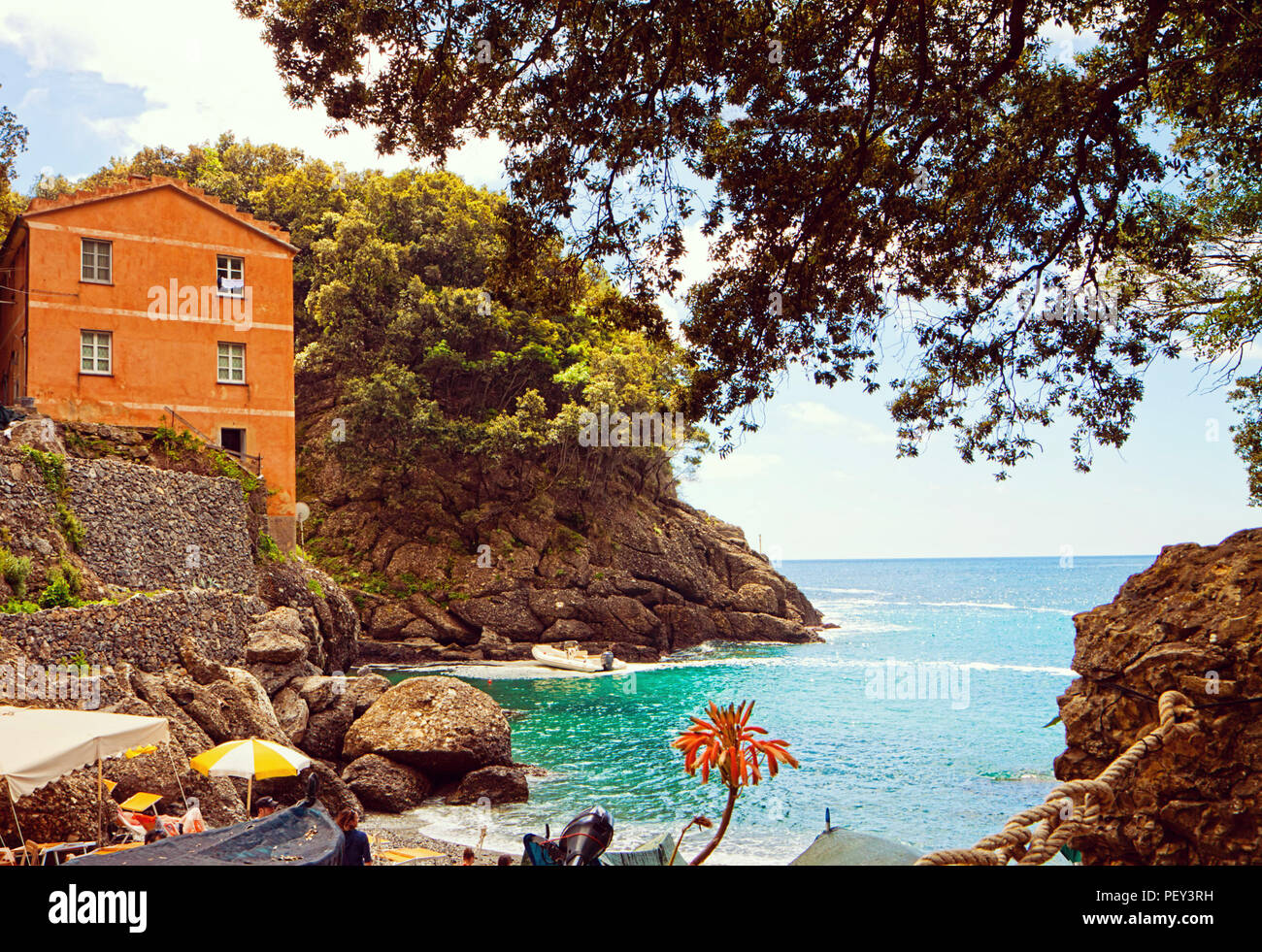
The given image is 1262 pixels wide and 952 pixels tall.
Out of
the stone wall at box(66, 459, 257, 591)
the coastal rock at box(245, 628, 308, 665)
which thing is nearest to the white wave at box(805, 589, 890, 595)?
the stone wall at box(66, 459, 257, 591)

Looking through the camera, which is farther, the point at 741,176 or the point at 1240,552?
the point at 741,176

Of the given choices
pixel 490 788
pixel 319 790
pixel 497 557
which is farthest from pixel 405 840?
pixel 497 557

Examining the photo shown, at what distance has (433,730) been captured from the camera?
818 inches

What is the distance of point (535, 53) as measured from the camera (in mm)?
8836

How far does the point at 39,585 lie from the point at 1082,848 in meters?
17.6

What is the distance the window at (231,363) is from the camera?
29.2m

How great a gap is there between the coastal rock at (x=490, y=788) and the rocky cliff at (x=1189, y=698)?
56.1 ft

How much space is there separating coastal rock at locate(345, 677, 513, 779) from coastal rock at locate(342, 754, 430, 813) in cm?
38

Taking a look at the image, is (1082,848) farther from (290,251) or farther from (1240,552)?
(290,251)

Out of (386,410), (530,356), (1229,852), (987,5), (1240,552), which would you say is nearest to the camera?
(1229,852)

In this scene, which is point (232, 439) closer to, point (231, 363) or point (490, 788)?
point (231, 363)

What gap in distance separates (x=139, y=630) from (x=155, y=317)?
14832 mm
